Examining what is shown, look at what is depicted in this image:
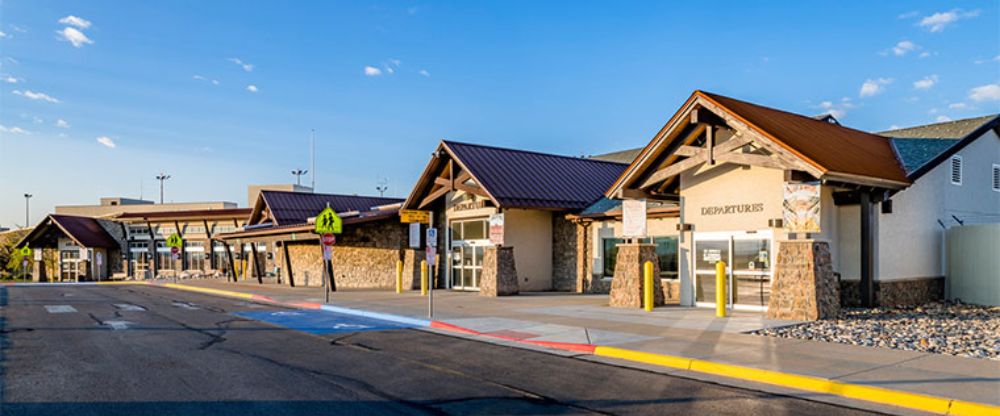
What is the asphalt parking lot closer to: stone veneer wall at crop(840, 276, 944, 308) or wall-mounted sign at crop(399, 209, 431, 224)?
stone veneer wall at crop(840, 276, 944, 308)

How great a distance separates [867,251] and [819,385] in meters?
9.06

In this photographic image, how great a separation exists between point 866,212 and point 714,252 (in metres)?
3.74

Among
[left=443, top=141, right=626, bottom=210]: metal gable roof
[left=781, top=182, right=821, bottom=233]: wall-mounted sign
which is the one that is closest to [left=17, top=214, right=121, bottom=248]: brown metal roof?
[left=443, top=141, right=626, bottom=210]: metal gable roof

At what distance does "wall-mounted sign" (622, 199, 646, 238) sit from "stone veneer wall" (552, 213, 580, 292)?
713 cm

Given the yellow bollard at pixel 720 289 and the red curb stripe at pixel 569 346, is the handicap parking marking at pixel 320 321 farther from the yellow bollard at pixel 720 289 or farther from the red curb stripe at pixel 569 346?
the yellow bollard at pixel 720 289

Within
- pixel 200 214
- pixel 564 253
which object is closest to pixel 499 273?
pixel 564 253

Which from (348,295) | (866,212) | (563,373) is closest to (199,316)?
(348,295)

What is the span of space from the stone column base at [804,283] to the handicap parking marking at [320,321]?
8.20 m

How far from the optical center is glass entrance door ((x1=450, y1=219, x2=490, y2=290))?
27.9 meters

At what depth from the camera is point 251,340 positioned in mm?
13797

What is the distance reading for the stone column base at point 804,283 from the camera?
15219 mm

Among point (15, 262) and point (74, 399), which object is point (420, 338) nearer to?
point (74, 399)

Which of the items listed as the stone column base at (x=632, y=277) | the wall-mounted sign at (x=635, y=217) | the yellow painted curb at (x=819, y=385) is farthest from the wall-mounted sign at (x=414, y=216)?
the yellow painted curb at (x=819, y=385)

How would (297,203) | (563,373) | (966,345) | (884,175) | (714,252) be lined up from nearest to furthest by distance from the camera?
(563,373) < (966,345) < (884,175) < (714,252) < (297,203)
